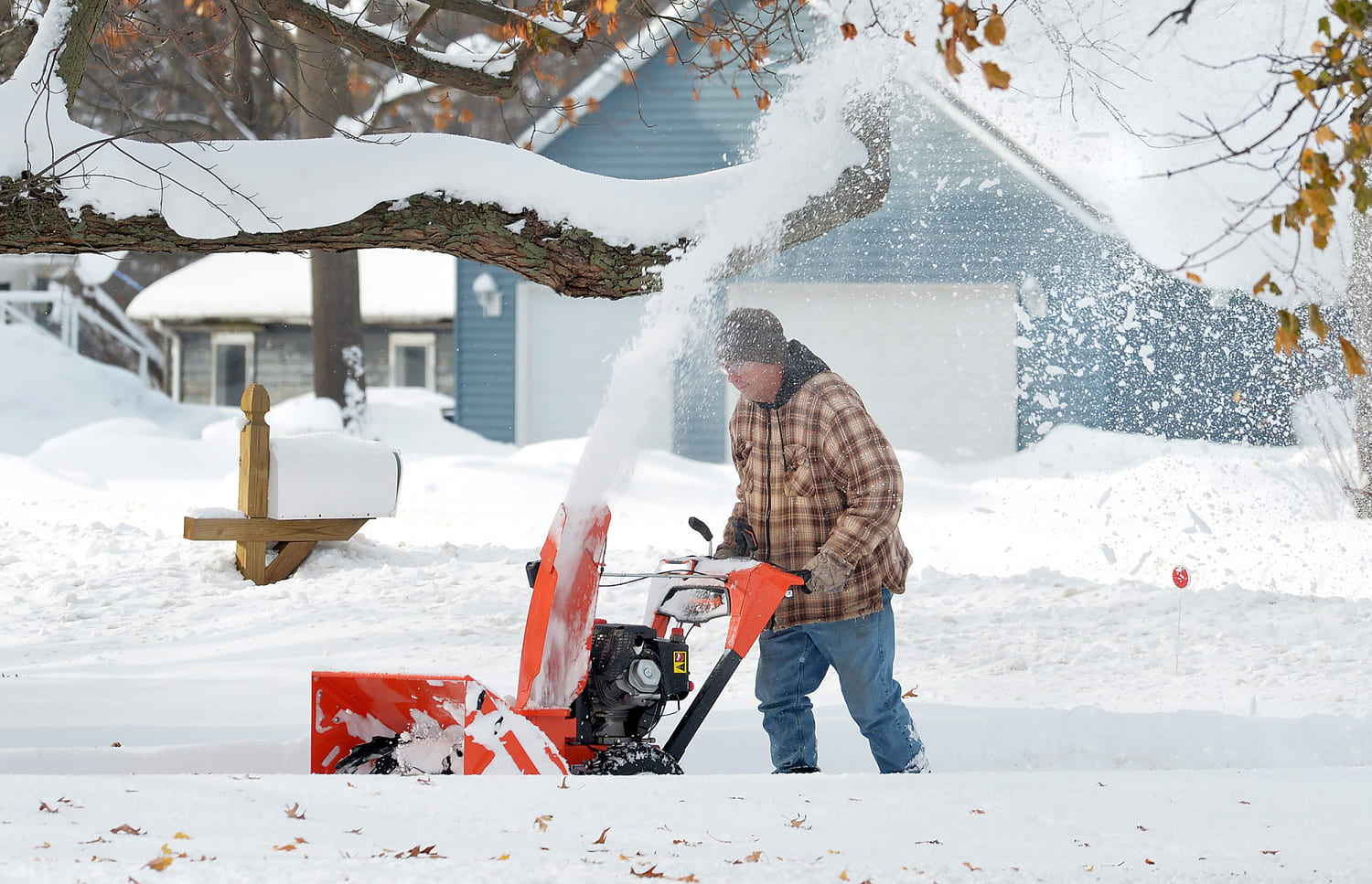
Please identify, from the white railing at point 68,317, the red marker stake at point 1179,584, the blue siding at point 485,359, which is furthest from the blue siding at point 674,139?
the white railing at point 68,317

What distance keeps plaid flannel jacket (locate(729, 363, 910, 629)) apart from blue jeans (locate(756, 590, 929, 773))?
A: 0.07 meters

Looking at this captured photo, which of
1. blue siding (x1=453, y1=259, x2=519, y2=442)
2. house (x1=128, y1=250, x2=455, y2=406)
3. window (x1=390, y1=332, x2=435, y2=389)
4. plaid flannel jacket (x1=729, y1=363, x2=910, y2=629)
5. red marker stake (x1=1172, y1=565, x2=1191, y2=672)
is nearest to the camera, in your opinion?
plaid flannel jacket (x1=729, y1=363, x2=910, y2=629)

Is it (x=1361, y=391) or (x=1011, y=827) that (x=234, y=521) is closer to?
(x=1011, y=827)

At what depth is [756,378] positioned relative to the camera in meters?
3.73

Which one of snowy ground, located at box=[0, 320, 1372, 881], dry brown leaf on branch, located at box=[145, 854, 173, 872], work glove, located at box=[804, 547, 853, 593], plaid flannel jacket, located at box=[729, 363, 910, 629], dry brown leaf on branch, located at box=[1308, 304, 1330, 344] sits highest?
dry brown leaf on branch, located at box=[1308, 304, 1330, 344]

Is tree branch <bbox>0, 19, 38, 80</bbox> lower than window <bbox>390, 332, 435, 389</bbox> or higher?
higher

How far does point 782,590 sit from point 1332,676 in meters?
3.28

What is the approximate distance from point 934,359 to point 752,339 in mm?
9931

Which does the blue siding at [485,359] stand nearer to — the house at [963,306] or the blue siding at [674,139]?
the blue siding at [674,139]

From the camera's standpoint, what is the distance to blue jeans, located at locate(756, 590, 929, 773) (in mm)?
3709

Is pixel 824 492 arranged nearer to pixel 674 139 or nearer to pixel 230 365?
pixel 674 139

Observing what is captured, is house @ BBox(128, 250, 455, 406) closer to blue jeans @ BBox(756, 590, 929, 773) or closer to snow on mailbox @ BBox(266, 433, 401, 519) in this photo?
snow on mailbox @ BBox(266, 433, 401, 519)

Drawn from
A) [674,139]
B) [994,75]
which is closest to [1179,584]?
[994,75]

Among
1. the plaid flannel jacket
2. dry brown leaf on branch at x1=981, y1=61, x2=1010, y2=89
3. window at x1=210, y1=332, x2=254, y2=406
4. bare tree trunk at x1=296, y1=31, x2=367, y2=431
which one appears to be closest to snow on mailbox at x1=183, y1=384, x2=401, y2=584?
the plaid flannel jacket
